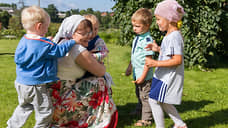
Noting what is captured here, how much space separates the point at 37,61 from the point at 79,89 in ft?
2.04

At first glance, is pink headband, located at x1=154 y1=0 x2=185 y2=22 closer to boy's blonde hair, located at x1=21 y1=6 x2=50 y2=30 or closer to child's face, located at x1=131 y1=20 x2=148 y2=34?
child's face, located at x1=131 y1=20 x2=148 y2=34

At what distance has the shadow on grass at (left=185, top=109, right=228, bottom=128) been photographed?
3691 millimetres

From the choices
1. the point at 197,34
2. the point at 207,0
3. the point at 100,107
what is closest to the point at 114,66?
the point at 197,34

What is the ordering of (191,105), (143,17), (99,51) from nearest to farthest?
1. (99,51)
2. (143,17)
3. (191,105)

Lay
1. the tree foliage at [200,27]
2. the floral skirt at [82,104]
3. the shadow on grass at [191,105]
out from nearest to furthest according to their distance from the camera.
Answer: the floral skirt at [82,104], the shadow on grass at [191,105], the tree foliage at [200,27]

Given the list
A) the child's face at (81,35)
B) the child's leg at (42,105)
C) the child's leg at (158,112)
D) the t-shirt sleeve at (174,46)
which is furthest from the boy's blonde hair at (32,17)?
the child's leg at (158,112)

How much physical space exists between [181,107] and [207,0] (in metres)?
4.16

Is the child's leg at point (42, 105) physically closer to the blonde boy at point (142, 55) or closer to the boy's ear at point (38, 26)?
the boy's ear at point (38, 26)

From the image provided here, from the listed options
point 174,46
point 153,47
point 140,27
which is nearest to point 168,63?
point 174,46

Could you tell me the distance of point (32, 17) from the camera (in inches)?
101

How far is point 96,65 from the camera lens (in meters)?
2.88

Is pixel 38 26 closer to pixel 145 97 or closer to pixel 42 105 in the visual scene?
pixel 42 105

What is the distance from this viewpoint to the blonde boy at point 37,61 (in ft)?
8.30

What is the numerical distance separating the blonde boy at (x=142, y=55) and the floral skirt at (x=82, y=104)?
2.11 feet
